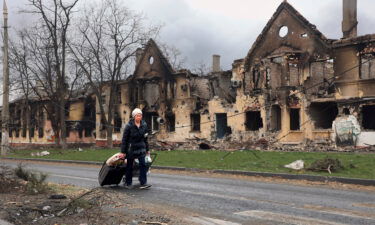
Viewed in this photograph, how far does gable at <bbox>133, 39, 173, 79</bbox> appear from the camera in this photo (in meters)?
40.1

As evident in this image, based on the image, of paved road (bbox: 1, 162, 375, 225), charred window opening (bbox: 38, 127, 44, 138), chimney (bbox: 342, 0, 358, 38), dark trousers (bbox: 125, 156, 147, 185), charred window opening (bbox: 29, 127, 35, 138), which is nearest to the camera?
paved road (bbox: 1, 162, 375, 225)

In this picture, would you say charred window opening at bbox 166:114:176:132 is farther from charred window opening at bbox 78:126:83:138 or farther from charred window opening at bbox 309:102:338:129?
charred window opening at bbox 78:126:83:138

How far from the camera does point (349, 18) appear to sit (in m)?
29.0

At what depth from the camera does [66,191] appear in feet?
35.0

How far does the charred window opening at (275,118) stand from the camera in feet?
102

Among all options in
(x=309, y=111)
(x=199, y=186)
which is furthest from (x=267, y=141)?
(x=199, y=186)

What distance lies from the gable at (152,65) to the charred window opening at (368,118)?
1709 centimetres

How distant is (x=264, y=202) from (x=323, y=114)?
71.3 feet

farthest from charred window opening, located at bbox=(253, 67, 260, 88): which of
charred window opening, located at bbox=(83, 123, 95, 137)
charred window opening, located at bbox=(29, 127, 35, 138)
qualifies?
charred window opening, located at bbox=(29, 127, 35, 138)

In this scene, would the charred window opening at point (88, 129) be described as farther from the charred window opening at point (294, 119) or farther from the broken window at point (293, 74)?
the broken window at point (293, 74)

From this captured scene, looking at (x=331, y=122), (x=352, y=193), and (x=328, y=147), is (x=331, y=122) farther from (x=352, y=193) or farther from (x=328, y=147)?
(x=352, y=193)

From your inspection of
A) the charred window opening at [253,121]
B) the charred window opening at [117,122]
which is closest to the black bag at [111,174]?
the charred window opening at [253,121]

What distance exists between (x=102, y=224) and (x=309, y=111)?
23.8 metres

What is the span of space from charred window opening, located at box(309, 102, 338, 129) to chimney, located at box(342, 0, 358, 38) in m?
4.50
